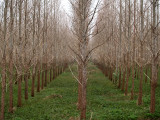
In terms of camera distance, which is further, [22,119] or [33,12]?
[33,12]

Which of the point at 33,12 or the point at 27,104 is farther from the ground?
the point at 33,12

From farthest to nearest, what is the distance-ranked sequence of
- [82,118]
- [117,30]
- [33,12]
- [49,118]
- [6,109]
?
[117,30] → [33,12] → [6,109] → [49,118] → [82,118]

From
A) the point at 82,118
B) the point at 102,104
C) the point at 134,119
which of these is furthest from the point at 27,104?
the point at 134,119

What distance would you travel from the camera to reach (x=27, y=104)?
11.2 meters

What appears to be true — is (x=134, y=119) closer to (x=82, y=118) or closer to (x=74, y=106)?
(x=82, y=118)

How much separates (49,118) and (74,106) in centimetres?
231

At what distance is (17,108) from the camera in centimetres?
1035

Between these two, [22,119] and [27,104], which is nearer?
[22,119]

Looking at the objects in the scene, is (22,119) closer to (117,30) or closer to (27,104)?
(27,104)

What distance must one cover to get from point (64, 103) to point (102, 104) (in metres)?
2.20

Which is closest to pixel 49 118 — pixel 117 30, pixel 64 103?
pixel 64 103

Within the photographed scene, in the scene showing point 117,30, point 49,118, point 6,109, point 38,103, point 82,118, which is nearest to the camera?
point 82,118

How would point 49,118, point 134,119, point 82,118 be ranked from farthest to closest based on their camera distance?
point 49,118 → point 134,119 → point 82,118

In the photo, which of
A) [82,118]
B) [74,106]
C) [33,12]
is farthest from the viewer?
[33,12]
